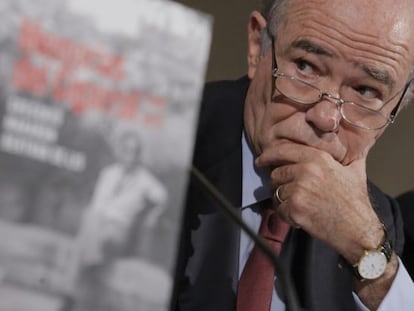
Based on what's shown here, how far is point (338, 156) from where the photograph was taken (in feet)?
3.76

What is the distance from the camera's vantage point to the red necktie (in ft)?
3.48

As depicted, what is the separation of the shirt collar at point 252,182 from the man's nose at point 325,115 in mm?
136

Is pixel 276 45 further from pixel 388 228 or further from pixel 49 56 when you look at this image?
pixel 49 56

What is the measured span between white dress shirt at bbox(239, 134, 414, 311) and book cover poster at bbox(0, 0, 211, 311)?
0.56 metres

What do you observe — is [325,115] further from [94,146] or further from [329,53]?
[94,146]

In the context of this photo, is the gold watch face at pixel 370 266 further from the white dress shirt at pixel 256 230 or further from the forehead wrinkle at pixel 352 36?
the forehead wrinkle at pixel 352 36

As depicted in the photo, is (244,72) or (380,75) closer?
(380,75)

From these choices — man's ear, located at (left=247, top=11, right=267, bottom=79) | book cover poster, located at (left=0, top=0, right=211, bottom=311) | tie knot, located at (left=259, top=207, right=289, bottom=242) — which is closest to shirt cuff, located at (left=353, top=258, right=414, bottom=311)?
tie knot, located at (left=259, top=207, right=289, bottom=242)

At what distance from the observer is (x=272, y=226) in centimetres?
116

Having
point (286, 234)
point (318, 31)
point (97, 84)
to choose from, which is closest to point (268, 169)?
point (286, 234)

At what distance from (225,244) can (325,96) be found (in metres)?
0.24

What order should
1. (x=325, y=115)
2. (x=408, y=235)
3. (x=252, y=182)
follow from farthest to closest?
(x=408, y=235)
(x=252, y=182)
(x=325, y=115)

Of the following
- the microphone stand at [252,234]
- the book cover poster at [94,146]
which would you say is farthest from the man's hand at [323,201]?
the book cover poster at [94,146]

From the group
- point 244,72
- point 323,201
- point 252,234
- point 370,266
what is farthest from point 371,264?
point 244,72
